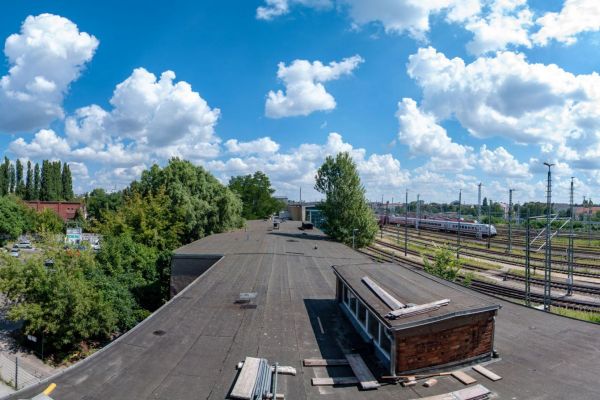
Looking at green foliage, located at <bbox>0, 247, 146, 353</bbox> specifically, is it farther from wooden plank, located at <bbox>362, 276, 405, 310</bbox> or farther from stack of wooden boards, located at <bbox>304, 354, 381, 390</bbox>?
wooden plank, located at <bbox>362, 276, 405, 310</bbox>

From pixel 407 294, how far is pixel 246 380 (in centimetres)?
490

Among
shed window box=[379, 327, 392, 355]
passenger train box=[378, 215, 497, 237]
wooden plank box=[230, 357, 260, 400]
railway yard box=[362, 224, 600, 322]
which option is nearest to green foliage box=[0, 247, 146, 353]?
wooden plank box=[230, 357, 260, 400]

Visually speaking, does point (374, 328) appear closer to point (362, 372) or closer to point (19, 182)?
point (362, 372)

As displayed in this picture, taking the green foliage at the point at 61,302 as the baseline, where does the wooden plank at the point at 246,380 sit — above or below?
above

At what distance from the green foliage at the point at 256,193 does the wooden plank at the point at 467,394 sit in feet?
262

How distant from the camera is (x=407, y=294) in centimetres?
1038

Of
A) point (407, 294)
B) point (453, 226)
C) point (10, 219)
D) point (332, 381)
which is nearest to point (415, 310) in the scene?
point (407, 294)

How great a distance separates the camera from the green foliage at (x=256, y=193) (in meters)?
88.4

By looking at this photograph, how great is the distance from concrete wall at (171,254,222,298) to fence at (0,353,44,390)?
7647 mm

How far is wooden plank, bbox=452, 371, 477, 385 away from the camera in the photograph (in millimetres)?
8547

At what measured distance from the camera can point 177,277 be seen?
75.3 ft

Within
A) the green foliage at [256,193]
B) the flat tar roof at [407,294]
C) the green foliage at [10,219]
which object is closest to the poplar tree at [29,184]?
the green foliage at [10,219]

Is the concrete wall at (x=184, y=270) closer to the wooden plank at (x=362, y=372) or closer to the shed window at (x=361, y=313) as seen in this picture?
the shed window at (x=361, y=313)

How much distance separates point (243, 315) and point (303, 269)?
8344 mm
